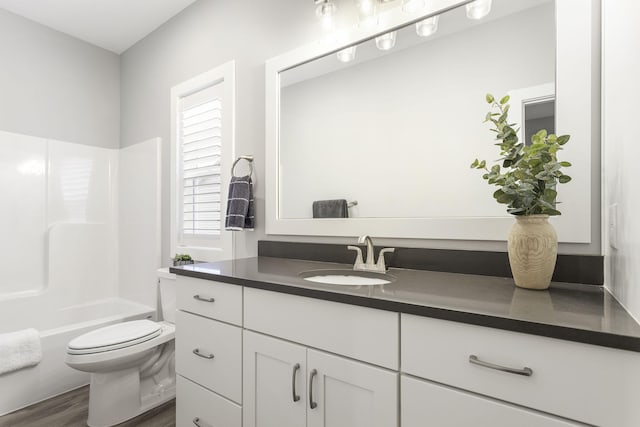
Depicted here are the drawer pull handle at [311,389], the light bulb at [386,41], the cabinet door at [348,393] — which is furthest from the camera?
the light bulb at [386,41]

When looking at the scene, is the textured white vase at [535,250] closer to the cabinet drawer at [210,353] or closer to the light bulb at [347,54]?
the cabinet drawer at [210,353]

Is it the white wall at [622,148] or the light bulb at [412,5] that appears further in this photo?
the light bulb at [412,5]

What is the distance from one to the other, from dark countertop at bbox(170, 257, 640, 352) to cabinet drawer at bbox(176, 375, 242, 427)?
0.49 meters

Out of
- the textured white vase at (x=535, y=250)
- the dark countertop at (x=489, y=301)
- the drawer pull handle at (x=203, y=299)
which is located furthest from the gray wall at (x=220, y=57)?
the textured white vase at (x=535, y=250)

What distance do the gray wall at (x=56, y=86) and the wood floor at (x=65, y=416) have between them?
1.97m

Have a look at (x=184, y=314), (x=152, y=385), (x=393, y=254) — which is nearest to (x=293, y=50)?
(x=393, y=254)

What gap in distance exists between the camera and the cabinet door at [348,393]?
836mm

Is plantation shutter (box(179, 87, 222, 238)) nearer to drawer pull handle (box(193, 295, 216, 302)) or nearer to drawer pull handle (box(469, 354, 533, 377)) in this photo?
drawer pull handle (box(193, 295, 216, 302))

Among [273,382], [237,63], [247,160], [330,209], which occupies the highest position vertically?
[237,63]

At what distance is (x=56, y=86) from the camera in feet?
8.68

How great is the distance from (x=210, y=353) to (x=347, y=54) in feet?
4.91

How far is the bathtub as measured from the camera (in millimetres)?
1936

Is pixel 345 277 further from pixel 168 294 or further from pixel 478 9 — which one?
pixel 168 294

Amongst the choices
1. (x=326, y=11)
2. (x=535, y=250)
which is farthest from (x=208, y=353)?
(x=326, y=11)
